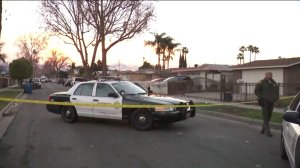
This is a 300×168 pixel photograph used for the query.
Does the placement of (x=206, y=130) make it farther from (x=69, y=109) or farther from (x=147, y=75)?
(x=147, y=75)

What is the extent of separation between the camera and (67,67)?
15438 cm

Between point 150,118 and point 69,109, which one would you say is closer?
point 150,118

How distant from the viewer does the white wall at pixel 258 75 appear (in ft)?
112

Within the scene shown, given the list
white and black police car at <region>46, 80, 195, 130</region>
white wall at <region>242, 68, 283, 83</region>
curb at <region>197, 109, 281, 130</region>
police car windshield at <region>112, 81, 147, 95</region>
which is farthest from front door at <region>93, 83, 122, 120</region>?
white wall at <region>242, 68, 283, 83</region>

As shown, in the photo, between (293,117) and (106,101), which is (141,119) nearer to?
(106,101)

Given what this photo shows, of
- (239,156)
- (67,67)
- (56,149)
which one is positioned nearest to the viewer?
(239,156)

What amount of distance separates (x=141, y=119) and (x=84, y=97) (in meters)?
2.46

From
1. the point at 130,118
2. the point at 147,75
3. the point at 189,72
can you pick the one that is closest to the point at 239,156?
the point at 130,118

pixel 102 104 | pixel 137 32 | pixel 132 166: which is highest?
pixel 137 32

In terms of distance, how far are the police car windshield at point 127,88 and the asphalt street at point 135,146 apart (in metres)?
1.08

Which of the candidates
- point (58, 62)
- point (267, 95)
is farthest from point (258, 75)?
point (58, 62)

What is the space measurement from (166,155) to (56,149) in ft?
8.29

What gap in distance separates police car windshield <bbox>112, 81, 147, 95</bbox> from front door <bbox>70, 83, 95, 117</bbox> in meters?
0.93

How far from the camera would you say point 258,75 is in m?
36.6
